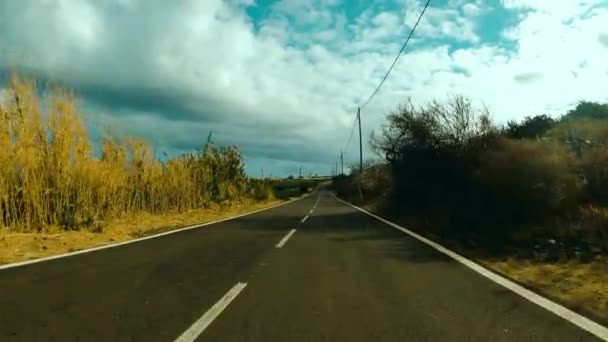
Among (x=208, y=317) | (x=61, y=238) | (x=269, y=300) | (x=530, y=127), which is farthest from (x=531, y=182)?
(x=61, y=238)

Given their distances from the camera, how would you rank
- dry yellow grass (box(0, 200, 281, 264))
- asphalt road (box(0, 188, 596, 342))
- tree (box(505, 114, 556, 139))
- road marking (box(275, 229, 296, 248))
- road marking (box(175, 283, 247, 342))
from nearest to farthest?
road marking (box(175, 283, 247, 342)) → asphalt road (box(0, 188, 596, 342)) → dry yellow grass (box(0, 200, 281, 264)) → road marking (box(275, 229, 296, 248)) → tree (box(505, 114, 556, 139))

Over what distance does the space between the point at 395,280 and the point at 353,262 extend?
6.51ft

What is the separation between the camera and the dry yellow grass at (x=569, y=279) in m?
6.43

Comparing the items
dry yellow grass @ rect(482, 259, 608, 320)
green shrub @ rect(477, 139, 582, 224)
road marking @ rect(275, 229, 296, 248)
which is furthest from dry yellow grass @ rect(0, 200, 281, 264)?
green shrub @ rect(477, 139, 582, 224)

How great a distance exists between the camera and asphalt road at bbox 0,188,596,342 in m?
5.12

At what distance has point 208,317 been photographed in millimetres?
5711

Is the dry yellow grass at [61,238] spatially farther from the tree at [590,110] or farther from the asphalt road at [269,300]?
the tree at [590,110]

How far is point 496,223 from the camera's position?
542 inches

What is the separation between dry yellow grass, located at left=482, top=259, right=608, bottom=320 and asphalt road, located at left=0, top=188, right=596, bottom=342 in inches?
24.5

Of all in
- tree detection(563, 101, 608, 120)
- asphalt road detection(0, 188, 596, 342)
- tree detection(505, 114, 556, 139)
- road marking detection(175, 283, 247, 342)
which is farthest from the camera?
tree detection(563, 101, 608, 120)

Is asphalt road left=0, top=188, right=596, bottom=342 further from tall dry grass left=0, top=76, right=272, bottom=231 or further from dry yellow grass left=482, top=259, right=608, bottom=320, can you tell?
tall dry grass left=0, top=76, right=272, bottom=231

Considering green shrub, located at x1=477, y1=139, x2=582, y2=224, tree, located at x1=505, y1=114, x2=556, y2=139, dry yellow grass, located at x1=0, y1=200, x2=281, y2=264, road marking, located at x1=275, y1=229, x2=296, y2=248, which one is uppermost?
tree, located at x1=505, y1=114, x2=556, y2=139

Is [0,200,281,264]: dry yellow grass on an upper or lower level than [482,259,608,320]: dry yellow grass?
upper

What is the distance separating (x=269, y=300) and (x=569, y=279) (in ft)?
15.5
